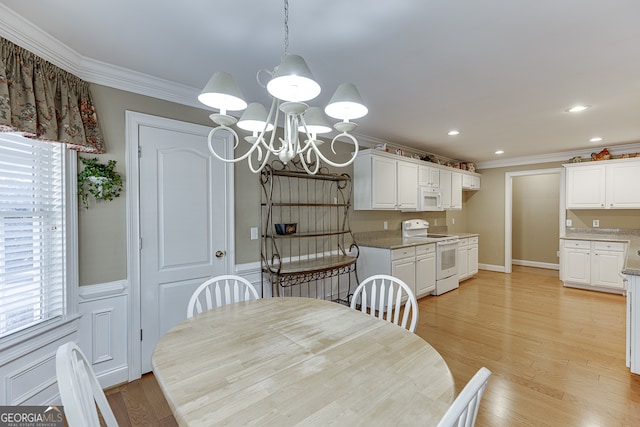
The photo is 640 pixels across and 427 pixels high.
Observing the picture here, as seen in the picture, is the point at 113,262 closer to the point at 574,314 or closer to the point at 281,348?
the point at 281,348

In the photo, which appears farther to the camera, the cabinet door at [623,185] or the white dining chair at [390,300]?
the cabinet door at [623,185]

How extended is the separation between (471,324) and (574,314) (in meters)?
1.52

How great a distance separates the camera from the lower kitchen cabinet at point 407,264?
151 inches

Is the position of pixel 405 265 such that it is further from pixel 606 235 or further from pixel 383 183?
pixel 606 235

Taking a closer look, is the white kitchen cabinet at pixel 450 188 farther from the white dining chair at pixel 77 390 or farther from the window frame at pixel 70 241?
the white dining chair at pixel 77 390

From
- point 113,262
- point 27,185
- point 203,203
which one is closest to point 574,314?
point 203,203

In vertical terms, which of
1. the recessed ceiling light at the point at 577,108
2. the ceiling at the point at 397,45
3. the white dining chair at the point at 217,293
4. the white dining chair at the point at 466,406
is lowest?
the white dining chair at the point at 217,293

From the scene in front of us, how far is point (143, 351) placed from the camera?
2.44 m

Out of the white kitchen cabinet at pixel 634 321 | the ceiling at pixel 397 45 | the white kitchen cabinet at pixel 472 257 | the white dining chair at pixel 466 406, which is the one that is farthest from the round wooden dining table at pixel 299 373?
the white kitchen cabinet at pixel 472 257

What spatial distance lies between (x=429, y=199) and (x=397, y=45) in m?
3.46

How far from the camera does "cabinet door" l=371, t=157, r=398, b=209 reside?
13.1 ft

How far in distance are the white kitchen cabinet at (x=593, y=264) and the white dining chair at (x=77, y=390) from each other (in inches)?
242

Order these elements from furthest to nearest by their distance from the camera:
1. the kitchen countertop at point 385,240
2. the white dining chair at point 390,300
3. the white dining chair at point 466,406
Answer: the kitchen countertop at point 385,240
the white dining chair at point 390,300
the white dining chair at point 466,406

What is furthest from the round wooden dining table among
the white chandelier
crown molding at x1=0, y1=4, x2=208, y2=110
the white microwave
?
the white microwave
